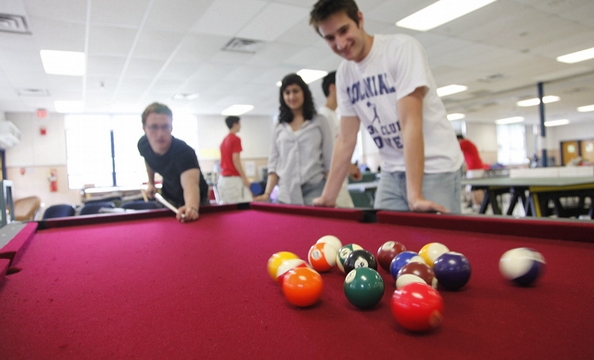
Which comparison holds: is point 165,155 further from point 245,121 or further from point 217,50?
point 245,121

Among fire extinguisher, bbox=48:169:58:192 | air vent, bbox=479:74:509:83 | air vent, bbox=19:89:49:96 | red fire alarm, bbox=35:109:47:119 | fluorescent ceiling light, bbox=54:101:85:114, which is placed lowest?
fire extinguisher, bbox=48:169:58:192

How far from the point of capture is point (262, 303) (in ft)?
2.38

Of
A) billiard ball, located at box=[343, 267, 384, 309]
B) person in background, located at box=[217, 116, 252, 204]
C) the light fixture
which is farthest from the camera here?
the light fixture

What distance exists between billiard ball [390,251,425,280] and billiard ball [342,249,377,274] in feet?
0.14

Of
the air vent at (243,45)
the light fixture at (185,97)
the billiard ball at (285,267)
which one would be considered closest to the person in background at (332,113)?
the billiard ball at (285,267)

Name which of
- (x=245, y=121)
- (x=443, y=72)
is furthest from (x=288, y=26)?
(x=245, y=121)

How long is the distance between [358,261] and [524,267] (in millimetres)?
328

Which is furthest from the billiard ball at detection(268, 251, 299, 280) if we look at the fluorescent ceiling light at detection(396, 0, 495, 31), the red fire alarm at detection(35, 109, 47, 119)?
the red fire alarm at detection(35, 109, 47, 119)

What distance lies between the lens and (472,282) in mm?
794

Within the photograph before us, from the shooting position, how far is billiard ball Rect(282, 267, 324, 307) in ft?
2.29

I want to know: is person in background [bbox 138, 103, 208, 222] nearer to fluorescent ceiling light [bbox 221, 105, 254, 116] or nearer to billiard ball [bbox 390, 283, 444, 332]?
billiard ball [bbox 390, 283, 444, 332]

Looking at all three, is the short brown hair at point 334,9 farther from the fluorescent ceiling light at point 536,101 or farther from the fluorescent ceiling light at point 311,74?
the fluorescent ceiling light at point 536,101

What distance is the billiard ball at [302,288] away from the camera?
2.29ft

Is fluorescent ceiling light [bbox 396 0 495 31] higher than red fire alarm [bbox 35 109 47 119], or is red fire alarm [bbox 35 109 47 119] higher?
fluorescent ceiling light [bbox 396 0 495 31]
